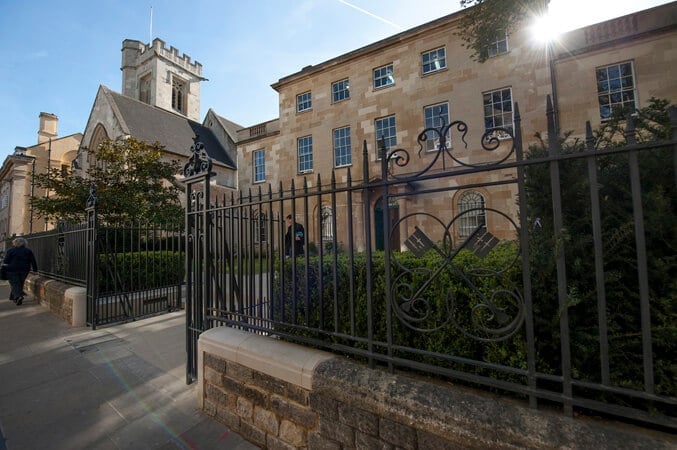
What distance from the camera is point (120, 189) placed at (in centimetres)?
1016

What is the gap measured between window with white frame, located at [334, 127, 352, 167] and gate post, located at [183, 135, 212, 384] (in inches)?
457

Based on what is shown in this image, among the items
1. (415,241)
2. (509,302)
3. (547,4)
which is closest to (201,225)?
(415,241)

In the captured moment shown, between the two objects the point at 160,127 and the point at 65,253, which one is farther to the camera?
the point at 160,127

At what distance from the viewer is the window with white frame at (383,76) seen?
545 inches

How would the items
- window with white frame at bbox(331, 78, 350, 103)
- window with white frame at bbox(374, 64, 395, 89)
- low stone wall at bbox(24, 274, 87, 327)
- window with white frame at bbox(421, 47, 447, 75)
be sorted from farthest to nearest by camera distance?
window with white frame at bbox(331, 78, 350, 103)
window with white frame at bbox(374, 64, 395, 89)
window with white frame at bbox(421, 47, 447, 75)
low stone wall at bbox(24, 274, 87, 327)

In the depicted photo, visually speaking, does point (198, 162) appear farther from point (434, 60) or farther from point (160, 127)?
point (160, 127)

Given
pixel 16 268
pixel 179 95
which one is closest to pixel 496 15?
pixel 16 268

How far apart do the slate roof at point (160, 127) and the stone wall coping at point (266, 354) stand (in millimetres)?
18339

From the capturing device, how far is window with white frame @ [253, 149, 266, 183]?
18891 mm

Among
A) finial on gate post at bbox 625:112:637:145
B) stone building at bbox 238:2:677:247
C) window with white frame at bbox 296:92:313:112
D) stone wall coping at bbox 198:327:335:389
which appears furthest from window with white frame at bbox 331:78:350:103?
finial on gate post at bbox 625:112:637:145

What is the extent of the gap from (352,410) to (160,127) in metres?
28.5

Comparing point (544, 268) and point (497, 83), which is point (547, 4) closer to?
point (497, 83)

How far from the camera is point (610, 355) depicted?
1.51m

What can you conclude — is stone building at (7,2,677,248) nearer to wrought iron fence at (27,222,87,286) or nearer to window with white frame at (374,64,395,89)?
window with white frame at (374,64,395,89)
